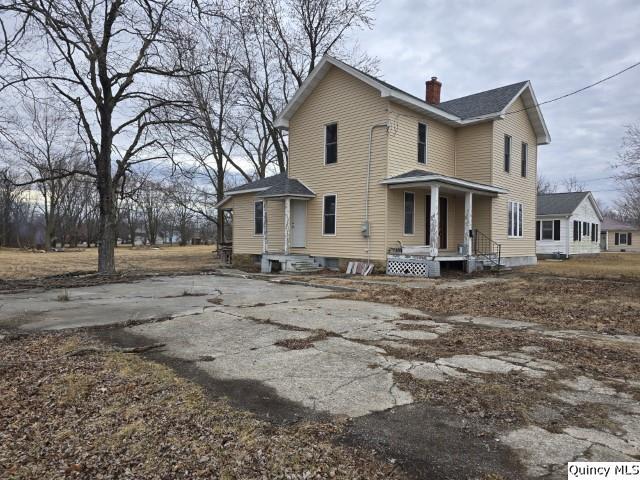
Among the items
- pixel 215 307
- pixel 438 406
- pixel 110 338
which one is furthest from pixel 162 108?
pixel 438 406

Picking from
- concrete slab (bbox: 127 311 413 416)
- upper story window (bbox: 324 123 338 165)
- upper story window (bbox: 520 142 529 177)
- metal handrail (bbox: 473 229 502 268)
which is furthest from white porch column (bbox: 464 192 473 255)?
concrete slab (bbox: 127 311 413 416)

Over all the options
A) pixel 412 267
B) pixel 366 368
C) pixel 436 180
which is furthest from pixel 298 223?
pixel 366 368

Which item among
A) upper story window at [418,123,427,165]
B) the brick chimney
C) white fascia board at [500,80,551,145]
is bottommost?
upper story window at [418,123,427,165]

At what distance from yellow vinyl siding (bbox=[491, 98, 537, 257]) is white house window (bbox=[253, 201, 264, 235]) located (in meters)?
10.6

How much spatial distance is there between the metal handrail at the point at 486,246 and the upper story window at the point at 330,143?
22.6 ft

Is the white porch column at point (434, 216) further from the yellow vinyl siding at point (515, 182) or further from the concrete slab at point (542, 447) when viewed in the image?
the concrete slab at point (542, 447)

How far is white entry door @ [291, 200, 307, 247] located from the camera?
18.7 meters

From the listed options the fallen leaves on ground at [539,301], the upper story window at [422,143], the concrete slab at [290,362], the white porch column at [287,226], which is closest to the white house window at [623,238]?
the fallen leaves on ground at [539,301]

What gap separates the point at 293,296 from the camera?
1054cm

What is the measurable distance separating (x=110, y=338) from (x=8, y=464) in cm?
355

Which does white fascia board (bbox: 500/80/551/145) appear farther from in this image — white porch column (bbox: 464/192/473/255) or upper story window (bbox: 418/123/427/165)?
white porch column (bbox: 464/192/473/255)

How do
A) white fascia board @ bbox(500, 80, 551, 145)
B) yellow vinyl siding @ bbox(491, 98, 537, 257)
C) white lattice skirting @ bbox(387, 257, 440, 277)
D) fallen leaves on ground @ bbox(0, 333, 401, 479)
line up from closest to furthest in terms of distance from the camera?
fallen leaves on ground @ bbox(0, 333, 401, 479) → white lattice skirting @ bbox(387, 257, 440, 277) → white fascia board @ bbox(500, 80, 551, 145) → yellow vinyl siding @ bbox(491, 98, 537, 257)

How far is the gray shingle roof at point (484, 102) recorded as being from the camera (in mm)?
17864

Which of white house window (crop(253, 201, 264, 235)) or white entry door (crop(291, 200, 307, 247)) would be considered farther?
white house window (crop(253, 201, 264, 235))
